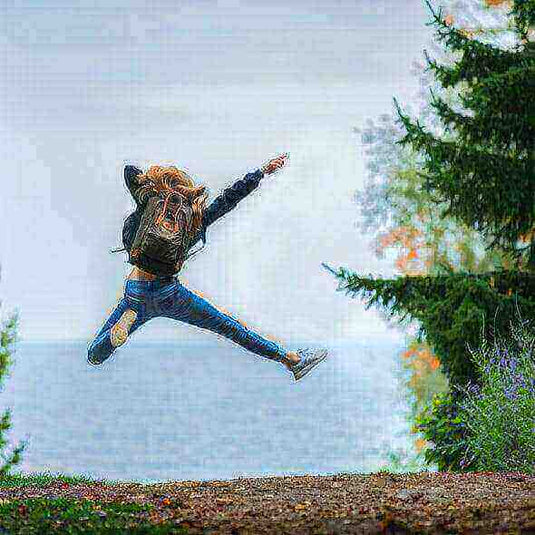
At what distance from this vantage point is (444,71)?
900cm

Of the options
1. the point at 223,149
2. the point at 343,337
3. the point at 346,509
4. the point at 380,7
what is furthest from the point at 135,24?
the point at 346,509

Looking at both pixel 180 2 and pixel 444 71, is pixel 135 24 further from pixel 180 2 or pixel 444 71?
pixel 444 71

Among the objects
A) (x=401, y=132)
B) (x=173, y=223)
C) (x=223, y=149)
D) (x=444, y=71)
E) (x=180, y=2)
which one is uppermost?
(x=180, y=2)

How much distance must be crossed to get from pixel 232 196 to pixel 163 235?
66 centimetres

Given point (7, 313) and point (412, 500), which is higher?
point (7, 313)

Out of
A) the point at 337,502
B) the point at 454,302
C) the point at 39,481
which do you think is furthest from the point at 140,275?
the point at 454,302

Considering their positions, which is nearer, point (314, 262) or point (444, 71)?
point (444, 71)

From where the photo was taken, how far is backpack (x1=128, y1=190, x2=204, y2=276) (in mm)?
5816

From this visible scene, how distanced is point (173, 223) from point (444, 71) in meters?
4.06

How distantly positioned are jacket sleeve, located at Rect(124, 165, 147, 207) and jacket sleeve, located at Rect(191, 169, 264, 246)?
1.45 ft

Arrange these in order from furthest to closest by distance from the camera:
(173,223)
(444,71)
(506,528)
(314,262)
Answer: (314,262), (444,71), (173,223), (506,528)

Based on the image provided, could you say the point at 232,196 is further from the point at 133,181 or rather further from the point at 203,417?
the point at 203,417

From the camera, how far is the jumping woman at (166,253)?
588cm

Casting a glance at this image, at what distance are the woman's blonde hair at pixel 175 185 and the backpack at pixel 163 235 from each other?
0.14ft
